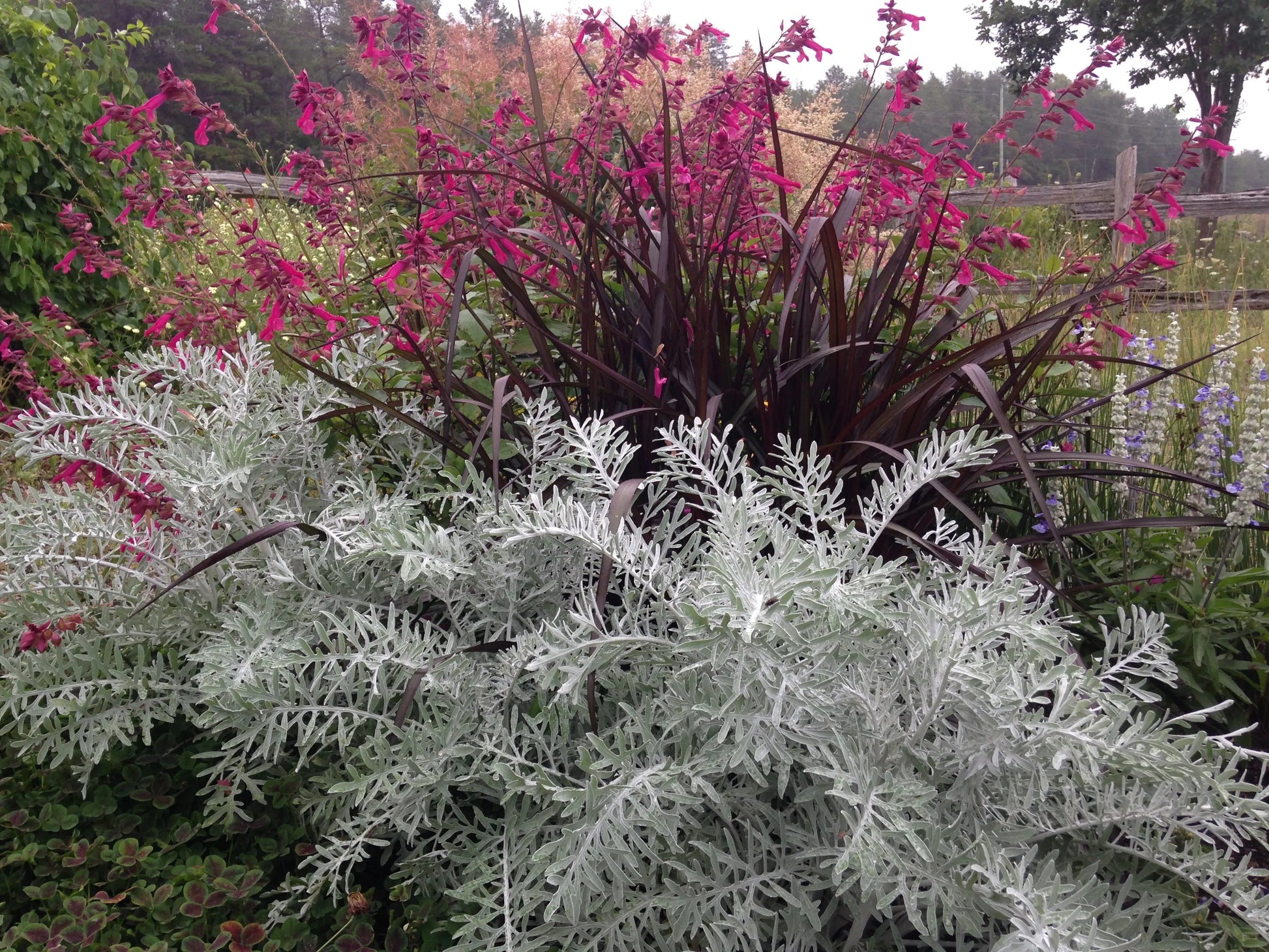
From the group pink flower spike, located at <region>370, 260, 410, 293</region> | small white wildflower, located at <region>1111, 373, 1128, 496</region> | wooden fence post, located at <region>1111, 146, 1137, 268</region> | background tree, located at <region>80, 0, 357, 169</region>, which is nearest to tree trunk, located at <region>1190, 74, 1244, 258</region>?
wooden fence post, located at <region>1111, 146, 1137, 268</region>

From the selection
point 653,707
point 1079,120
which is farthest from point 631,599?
point 1079,120

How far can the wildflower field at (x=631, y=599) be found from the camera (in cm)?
101

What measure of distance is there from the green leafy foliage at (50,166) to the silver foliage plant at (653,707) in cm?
368

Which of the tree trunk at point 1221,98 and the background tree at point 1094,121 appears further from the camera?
the background tree at point 1094,121

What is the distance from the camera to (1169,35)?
2269 centimetres

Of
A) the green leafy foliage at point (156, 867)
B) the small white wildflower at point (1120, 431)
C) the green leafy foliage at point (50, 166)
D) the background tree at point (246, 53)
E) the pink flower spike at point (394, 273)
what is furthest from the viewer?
the background tree at point (246, 53)

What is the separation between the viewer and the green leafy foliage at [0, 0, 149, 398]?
462 cm

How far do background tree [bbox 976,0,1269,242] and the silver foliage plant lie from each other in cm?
2387

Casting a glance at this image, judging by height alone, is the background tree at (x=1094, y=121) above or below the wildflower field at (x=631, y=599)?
above

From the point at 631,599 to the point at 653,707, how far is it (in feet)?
0.64

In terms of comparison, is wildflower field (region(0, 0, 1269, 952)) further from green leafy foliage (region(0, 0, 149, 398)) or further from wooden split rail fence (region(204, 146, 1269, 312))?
wooden split rail fence (region(204, 146, 1269, 312))

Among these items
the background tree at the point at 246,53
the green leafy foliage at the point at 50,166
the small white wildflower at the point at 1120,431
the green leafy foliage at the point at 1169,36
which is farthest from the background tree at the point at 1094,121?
the small white wildflower at the point at 1120,431

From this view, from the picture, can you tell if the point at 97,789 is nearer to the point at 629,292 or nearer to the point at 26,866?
the point at 26,866

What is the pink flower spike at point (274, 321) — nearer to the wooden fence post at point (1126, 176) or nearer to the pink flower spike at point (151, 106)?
the pink flower spike at point (151, 106)
